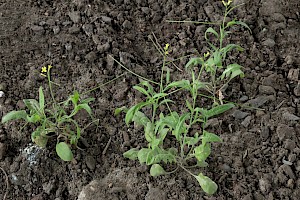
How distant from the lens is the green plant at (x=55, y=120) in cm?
257

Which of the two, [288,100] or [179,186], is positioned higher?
[288,100]

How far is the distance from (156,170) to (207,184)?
0.26 meters

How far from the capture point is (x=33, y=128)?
2.79 metres

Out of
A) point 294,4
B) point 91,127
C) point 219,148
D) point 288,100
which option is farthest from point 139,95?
point 294,4

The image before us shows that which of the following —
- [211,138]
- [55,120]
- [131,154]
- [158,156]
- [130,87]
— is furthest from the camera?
[130,87]

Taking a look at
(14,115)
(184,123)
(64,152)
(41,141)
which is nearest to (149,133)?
(184,123)

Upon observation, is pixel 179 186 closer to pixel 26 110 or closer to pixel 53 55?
pixel 26 110

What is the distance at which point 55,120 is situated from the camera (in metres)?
2.83

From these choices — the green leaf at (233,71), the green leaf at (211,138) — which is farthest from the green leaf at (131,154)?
the green leaf at (233,71)

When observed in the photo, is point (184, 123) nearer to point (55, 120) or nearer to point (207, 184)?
point (207, 184)

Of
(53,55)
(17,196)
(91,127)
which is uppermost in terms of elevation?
(53,55)

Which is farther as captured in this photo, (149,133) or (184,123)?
(184,123)

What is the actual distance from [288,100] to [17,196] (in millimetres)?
1558

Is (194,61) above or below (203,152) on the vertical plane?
above
